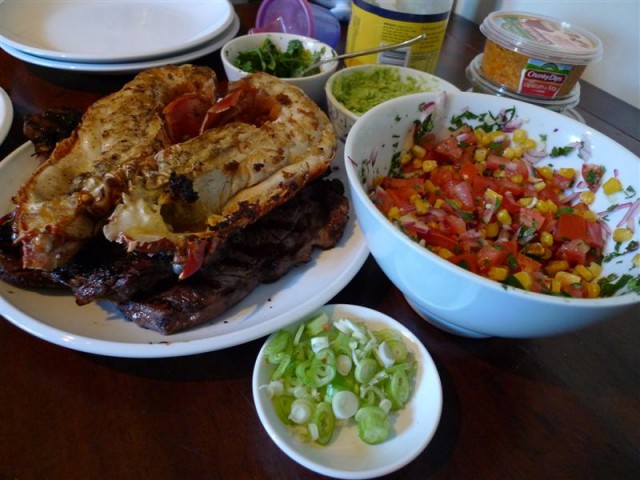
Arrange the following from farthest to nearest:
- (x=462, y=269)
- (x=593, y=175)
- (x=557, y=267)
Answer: (x=593, y=175) → (x=557, y=267) → (x=462, y=269)

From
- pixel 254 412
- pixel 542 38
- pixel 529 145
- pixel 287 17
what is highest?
pixel 542 38

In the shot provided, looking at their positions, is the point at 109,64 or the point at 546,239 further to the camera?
the point at 109,64

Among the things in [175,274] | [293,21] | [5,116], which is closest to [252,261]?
[175,274]

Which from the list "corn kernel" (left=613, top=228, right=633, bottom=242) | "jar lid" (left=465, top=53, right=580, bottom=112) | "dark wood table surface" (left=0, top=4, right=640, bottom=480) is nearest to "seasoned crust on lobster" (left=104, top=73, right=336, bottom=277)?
"dark wood table surface" (left=0, top=4, right=640, bottom=480)

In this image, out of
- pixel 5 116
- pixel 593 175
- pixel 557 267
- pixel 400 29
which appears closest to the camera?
pixel 557 267

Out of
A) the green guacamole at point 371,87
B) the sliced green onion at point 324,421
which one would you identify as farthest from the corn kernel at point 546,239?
the green guacamole at point 371,87

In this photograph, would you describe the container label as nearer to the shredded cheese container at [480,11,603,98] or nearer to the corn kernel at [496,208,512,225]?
the shredded cheese container at [480,11,603,98]

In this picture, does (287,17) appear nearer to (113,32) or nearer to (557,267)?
(113,32)
